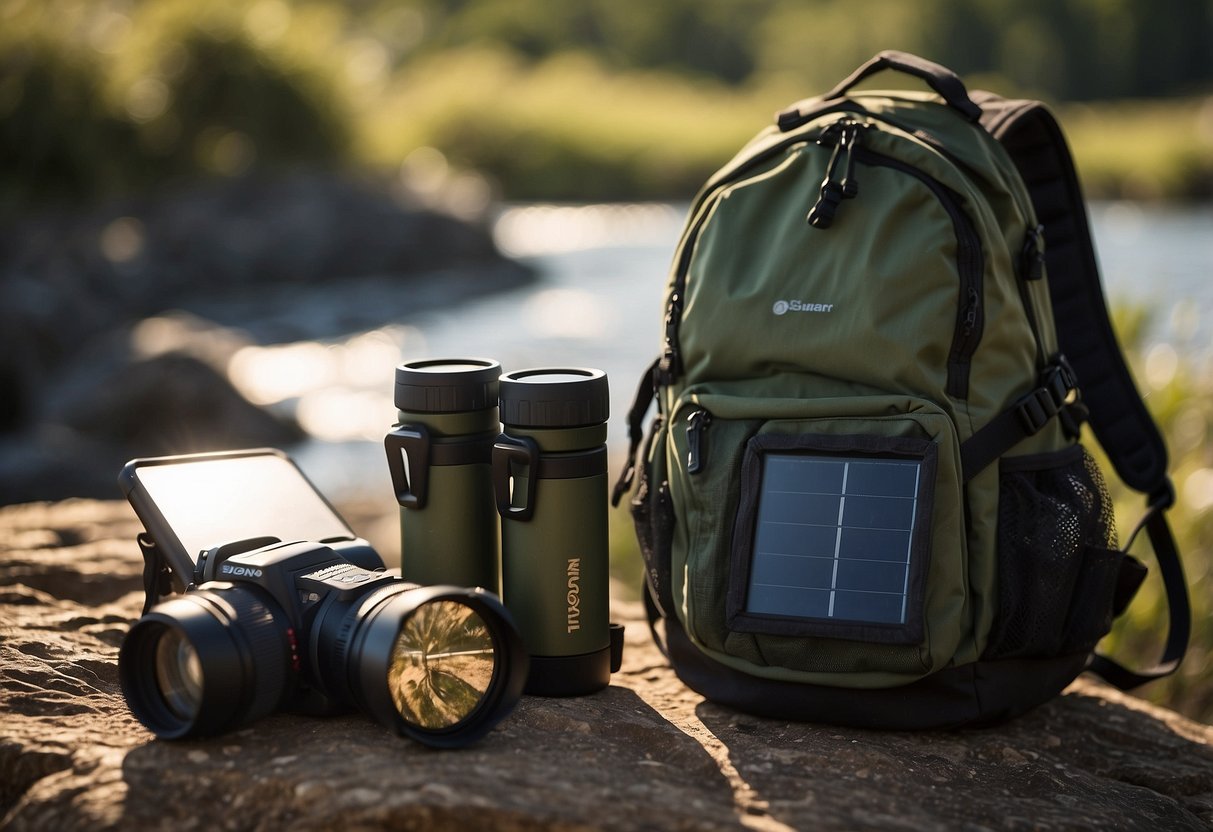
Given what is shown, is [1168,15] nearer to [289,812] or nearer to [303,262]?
[303,262]

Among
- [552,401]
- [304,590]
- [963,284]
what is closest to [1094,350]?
[963,284]

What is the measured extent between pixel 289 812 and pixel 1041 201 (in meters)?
2.36

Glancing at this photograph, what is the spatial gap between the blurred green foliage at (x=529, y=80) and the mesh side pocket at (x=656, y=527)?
487 inches

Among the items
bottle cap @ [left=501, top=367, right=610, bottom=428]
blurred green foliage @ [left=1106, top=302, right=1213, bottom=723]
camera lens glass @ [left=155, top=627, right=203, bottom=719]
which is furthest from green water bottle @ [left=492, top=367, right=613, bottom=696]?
blurred green foliage @ [left=1106, top=302, right=1213, bottom=723]

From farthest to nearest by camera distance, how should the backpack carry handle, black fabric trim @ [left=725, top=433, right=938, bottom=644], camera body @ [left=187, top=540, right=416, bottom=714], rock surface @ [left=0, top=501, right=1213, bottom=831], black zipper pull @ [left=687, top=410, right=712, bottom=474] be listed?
the backpack carry handle → black zipper pull @ [left=687, top=410, right=712, bottom=474] → black fabric trim @ [left=725, top=433, right=938, bottom=644] → camera body @ [left=187, top=540, right=416, bottom=714] → rock surface @ [left=0, top=501, right=1213, bottom=831]

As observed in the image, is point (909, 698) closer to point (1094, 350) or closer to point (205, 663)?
point (1094, 350)

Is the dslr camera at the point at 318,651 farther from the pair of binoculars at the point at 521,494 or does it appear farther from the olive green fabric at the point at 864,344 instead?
the olive green fabric at the point at 864,344

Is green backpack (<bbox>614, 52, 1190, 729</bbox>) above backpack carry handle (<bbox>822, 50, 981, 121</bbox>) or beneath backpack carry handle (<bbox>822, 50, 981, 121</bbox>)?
beneath

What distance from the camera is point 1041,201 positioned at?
3.03m

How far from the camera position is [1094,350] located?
3.01 m

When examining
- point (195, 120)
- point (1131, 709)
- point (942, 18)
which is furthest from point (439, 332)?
point (942, 18)

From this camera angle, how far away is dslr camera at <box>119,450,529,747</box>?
6.41 feet

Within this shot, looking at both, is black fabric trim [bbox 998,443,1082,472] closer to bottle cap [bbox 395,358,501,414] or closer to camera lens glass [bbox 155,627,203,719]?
bottle cap [bbox 395,358,501,414]

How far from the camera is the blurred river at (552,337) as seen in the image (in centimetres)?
727
